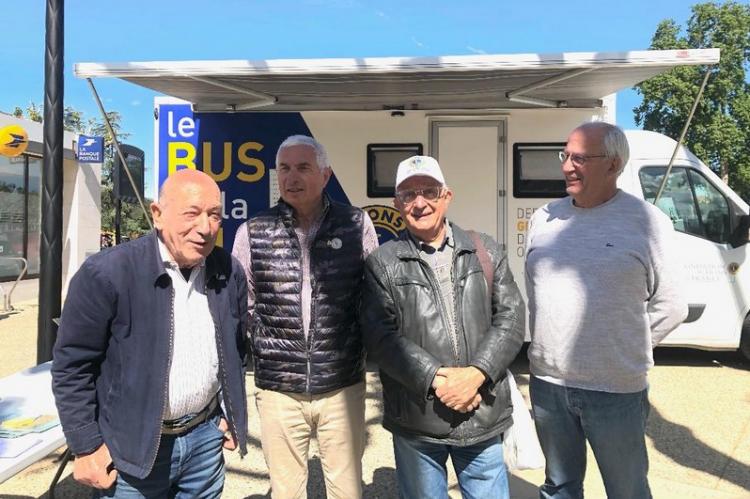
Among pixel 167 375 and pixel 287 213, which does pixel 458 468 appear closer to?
pixel 167 375

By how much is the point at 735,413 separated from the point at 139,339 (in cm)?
451

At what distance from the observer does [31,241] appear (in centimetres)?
1207

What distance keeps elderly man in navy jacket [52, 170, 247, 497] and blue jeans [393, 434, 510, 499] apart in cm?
72

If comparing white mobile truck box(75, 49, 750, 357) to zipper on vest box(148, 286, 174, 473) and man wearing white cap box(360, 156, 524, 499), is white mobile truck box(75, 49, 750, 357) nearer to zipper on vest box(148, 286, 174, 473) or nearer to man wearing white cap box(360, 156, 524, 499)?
man wearing white cap box(360, 156, 524, 499)

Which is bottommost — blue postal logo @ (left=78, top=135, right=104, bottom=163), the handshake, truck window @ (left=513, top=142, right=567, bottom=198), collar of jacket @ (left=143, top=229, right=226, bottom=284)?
the handshake

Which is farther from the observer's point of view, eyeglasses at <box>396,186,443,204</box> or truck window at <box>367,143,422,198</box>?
truck window at <box>367,143,422,198</box>

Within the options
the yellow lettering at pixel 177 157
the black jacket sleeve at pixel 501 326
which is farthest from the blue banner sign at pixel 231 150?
the black jacket sleeve at pixel 501 326

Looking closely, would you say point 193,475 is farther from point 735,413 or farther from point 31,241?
point 31,241

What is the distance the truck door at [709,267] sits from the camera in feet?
17.5

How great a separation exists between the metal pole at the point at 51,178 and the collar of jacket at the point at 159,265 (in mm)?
2628

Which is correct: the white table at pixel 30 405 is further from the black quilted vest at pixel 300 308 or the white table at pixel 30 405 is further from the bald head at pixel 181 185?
the bald head at pixel 181 185

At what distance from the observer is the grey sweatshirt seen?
1.96 metres

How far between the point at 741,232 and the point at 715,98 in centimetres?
3041

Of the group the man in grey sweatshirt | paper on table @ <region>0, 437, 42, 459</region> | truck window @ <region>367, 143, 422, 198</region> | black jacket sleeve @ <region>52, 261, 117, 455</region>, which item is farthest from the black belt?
truck window @ <region>367, 143, 422, 198</region>
